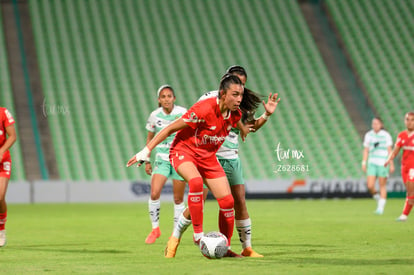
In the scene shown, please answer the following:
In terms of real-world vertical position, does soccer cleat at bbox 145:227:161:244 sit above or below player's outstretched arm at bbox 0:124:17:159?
below

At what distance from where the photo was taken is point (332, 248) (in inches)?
358

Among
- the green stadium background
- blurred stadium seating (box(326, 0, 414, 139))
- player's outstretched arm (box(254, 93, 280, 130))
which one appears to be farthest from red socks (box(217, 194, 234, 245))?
blurred stadium seating (box(326, 0, 414, 139))

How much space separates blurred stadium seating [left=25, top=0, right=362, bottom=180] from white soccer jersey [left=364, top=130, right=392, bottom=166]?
6378mm

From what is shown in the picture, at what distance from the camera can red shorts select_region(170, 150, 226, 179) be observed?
7.96m

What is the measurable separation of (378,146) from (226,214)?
11229 millimetres

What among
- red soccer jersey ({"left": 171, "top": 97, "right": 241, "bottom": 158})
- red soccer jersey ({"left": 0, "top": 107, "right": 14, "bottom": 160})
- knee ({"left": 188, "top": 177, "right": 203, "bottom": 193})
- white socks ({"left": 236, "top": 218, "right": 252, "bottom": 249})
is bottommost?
white socks ({"left": 236, "top": 218, "right": 252, "bottom": 249})

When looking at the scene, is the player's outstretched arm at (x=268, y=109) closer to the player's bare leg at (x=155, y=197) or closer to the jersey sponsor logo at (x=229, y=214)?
the jersey sponsor logo at (x=229, y=214)

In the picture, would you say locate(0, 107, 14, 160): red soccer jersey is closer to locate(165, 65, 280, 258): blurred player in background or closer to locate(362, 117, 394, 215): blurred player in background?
locate(165, 65, 280, 258): blurred player in background

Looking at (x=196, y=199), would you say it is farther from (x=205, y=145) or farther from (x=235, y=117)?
(x=235, y=117)

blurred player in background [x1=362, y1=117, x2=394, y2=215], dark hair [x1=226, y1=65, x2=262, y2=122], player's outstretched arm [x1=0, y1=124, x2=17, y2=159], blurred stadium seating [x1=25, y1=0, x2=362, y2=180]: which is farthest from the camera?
blurred stadium seating [x1=25, y1=0, x2=362, y2=180]

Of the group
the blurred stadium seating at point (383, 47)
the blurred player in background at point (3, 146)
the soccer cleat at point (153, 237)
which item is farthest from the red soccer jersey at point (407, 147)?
the blurred stadium seating at point (383, 47)

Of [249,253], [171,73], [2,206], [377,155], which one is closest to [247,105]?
[249,253]

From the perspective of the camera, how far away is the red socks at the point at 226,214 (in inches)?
307

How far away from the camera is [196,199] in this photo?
308 inches
